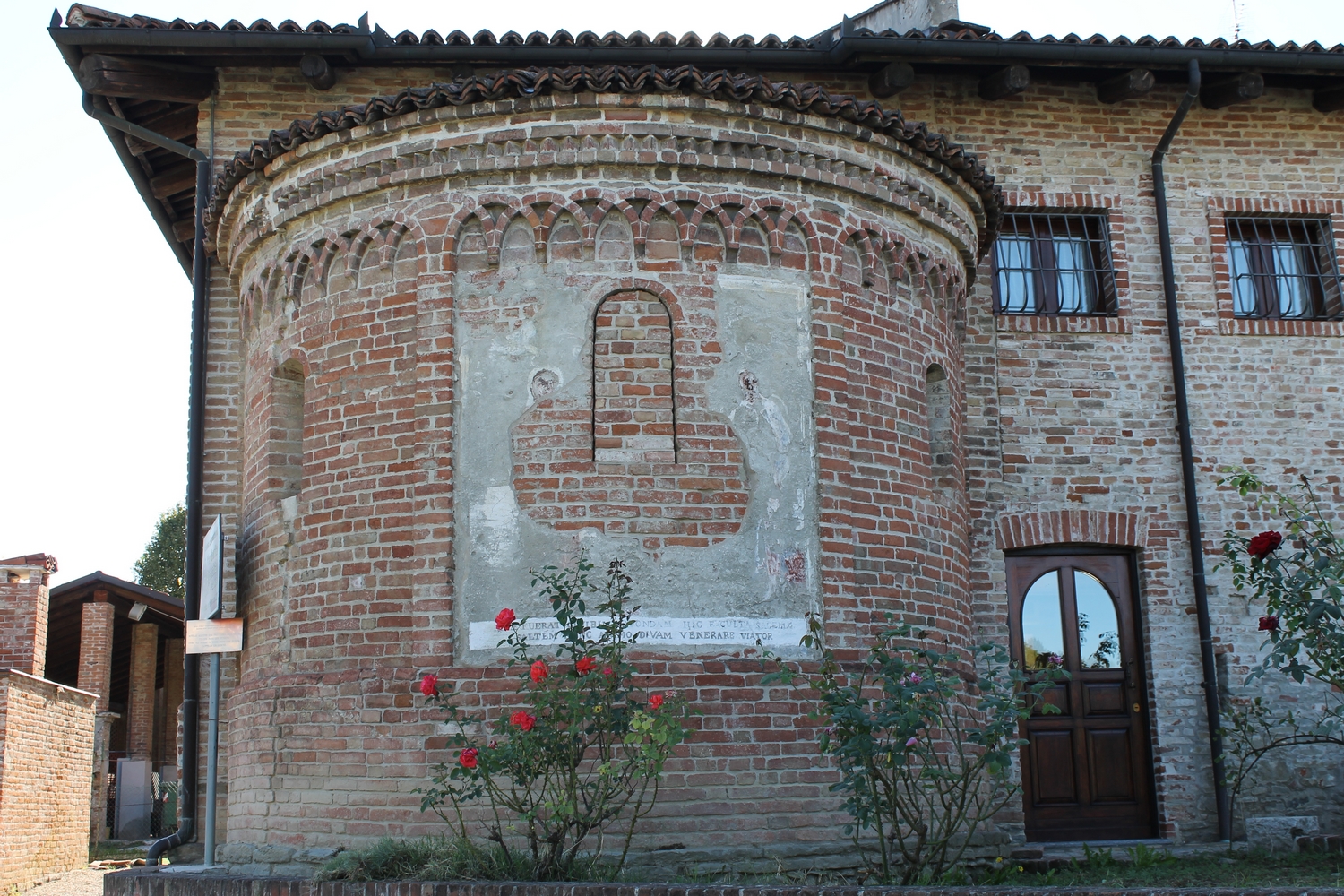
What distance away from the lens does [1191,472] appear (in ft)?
34.6

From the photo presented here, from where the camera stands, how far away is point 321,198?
8.59 metres

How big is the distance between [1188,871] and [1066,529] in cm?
289

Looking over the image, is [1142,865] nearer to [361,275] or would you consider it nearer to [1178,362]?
[1178,362]

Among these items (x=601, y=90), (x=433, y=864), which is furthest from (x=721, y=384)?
(x=433, y=864)

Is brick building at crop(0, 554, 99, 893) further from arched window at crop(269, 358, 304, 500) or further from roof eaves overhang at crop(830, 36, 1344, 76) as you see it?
roof eaves overhang at crop(830, 36, 1344, 76)

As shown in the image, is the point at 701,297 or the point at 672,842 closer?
the point at 672,842

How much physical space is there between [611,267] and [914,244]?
2.32 metres

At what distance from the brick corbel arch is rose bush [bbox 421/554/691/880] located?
155 inches

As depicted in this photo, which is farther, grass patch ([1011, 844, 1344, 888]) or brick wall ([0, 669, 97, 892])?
brick wall ([0, 669, 97, 892])

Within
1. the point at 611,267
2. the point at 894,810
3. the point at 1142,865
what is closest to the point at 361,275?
the point at 611,267

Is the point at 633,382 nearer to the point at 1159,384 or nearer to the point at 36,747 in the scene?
the point at 1159,384

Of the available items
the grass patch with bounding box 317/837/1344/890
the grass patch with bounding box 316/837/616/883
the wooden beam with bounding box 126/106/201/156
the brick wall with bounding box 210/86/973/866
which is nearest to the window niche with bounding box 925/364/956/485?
the brick wall with bounding box 210/86/973/866

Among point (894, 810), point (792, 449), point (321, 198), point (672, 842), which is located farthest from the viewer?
point (321, 198)

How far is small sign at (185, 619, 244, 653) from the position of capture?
8.66m
